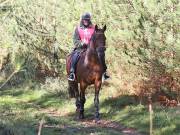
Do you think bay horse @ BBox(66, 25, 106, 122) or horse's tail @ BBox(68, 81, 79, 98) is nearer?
bay horse @ BBox(66, 25, 106, 122)

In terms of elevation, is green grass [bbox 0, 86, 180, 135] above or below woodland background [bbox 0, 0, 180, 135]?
below

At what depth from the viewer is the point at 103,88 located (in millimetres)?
16172

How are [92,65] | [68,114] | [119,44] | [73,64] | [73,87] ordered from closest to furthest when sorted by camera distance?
[92,65] < [73,64] < [119,44] < [73,87] < [68,114]

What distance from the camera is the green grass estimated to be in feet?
29.7

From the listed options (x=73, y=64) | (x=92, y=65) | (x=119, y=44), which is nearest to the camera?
(x=92, y=65)

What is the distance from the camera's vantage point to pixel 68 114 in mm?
14438

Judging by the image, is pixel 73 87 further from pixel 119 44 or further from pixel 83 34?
pixel 83 34

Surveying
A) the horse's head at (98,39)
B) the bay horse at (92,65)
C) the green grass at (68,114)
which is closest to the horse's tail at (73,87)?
the green grass at (68,114)

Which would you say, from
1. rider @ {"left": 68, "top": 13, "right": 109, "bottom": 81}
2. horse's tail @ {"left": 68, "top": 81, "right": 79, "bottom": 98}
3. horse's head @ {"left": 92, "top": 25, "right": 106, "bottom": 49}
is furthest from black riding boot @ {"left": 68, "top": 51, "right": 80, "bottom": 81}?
horse's head @ {"left": 92, "top": 25, "right": 106, "bottom": 49}

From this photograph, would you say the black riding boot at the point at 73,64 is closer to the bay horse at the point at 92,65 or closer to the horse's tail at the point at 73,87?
the bay horse at the point at 92,65

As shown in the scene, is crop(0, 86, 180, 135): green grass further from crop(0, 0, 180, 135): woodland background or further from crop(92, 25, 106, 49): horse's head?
crop(92, 25, 106, 49): horse's head

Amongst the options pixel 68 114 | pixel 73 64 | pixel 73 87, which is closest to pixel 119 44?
pixel 73 64

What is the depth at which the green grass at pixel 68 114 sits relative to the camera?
905 centimetres

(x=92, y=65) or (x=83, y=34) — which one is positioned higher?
(x=83, y=34)
